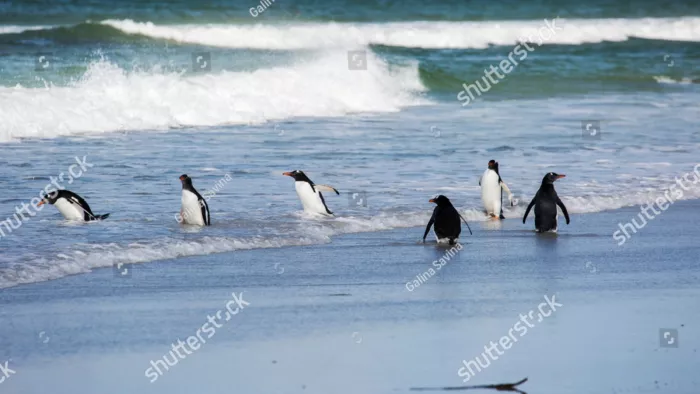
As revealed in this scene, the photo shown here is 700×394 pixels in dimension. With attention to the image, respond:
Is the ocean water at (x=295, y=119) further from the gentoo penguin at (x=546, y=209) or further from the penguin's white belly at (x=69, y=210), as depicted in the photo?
the gentoo penguin at (x=546, y=209)

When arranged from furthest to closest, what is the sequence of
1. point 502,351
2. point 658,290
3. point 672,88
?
point 672,88, point 658,290, point 502,351

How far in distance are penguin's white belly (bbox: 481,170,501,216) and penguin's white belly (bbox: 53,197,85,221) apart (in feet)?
11.6

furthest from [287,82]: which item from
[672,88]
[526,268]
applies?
[526,268]

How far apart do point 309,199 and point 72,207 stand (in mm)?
2053

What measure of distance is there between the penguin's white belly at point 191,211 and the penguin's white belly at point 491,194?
8.71 feet

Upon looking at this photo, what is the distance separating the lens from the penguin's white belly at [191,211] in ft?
33.6

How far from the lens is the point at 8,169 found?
13812 mm

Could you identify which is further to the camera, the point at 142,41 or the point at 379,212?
the point at 142,41

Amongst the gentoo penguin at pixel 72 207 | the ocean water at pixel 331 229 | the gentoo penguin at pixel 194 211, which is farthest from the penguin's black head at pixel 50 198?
the gentoo penguin at pixel 194 211

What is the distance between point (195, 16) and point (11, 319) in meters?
40.6

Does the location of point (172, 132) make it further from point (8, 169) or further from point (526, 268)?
point (526, 268)

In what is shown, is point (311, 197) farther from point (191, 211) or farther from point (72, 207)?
point (72, 207)

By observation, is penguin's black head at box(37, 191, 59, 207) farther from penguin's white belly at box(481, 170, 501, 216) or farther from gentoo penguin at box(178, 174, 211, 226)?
penguin's white belly at box(481, 170, 501, 216)

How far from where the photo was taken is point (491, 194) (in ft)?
37.2
